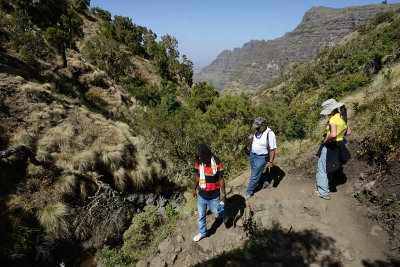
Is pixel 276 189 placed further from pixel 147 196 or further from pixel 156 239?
pixel 147 196

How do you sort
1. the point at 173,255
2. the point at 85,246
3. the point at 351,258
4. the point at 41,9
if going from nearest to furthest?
1. the point at 351,258
2. the point at 173,255
3. the point at 85,246
4. the point at 41,9

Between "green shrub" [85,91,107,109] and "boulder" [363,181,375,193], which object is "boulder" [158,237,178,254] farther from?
"green shrub" [85,91,107,109]

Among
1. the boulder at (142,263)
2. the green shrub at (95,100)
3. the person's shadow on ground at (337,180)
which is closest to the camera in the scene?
the boulder at (142,263)

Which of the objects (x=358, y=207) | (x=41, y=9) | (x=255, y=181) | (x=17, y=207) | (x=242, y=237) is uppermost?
(x=41, y=9)

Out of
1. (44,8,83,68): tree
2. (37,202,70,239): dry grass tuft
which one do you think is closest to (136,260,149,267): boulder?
(37,202,70,239): dry grass tuft

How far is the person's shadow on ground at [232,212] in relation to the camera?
446 cm

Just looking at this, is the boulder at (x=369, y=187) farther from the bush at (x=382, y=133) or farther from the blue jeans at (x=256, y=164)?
the blue jeans at (x=256, y=164)

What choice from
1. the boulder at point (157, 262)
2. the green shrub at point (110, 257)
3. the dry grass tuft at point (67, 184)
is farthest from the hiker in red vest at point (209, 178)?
the dry grass tuft at point (67, 184)

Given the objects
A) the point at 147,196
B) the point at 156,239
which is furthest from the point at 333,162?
the point at 147,196

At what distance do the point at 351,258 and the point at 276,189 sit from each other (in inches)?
93.6

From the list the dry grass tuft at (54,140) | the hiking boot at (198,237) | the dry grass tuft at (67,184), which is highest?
the dry grass tuft at (54,140)

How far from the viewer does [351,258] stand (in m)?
3.04

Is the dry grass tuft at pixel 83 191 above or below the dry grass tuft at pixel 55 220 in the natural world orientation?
above

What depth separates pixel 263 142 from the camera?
425cm
